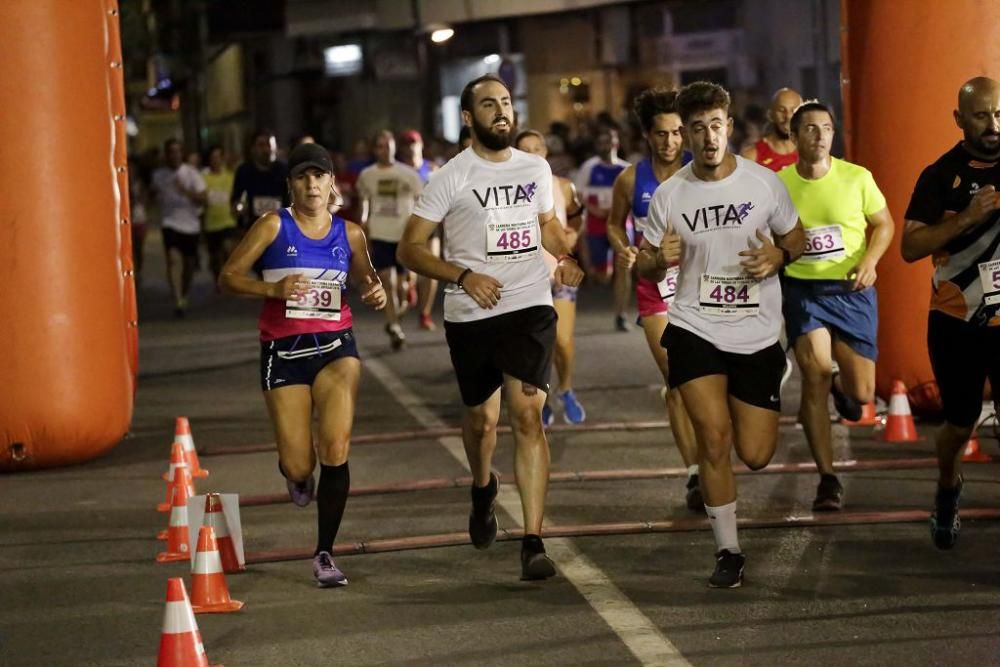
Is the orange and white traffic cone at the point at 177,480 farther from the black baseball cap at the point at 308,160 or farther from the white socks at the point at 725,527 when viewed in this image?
the white socks at the point at 725,527

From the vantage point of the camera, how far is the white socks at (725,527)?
7289mm

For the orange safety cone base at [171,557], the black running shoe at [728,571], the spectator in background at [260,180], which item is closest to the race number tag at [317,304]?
the orange safety cone base at [171,557]

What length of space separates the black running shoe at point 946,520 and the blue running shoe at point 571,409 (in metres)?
4.65

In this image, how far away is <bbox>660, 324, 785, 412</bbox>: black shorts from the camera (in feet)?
24.2

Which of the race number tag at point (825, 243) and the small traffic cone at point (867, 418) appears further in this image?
the small traffic cone at point (867, 418)

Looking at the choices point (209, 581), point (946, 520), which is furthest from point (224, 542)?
point (946, 520)

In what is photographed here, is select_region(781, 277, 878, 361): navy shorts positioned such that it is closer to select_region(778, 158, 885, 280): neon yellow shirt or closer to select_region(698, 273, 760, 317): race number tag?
select_region(778, 158, 885, 280): neon yellow shirt

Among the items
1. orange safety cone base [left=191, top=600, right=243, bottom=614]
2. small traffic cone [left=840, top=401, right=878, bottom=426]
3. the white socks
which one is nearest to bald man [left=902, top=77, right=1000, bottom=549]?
the white socks

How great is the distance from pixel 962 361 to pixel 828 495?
4.83 feet

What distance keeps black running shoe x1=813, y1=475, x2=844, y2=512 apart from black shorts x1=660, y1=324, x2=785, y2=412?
1408 millimetres

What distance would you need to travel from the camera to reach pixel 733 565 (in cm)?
723

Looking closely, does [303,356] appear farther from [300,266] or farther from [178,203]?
[178,203]

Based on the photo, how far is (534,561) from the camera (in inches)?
294

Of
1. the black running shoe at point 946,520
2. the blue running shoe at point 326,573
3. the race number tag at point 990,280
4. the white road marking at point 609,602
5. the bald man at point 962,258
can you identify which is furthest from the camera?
the black running shoe at point 946,520
